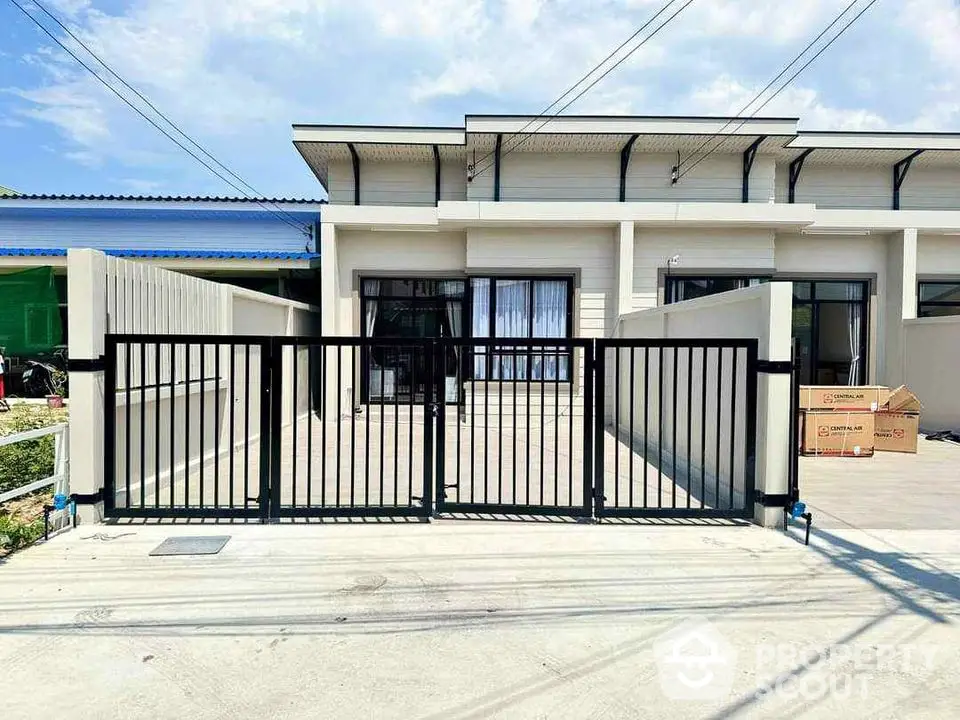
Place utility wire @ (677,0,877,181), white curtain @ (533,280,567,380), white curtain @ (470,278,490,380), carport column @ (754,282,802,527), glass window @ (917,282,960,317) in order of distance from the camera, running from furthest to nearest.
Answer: glass window @ (917,282,960,317) → white curtain @ (533,280,567,380) → white curtain @ (470,278,490,380) → utility wire @ (677,0,877,181) → carport column @ (754,282,802,527)

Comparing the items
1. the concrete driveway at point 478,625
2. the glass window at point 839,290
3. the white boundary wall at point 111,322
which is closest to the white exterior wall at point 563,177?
the glass window at point 839,290

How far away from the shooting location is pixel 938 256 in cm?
1176

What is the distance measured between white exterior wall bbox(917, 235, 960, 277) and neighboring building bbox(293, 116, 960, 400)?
28 mm

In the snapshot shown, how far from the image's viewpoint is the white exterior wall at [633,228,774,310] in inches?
444

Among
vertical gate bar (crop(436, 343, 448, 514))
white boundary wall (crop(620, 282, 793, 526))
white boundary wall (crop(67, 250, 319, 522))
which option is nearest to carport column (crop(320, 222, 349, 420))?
white boundary wall (crop(67, 250, 319, 522))

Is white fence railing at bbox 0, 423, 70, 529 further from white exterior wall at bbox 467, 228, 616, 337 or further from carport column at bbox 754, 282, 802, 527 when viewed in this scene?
white exterior wall at bbox 467, 228, 616, 337

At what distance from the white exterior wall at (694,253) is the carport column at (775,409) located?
6.33m

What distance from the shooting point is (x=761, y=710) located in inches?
102

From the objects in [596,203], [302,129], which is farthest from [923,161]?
[302,129]

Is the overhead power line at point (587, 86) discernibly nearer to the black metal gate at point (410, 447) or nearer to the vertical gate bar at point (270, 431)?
the black metal gate at point (410, 447)

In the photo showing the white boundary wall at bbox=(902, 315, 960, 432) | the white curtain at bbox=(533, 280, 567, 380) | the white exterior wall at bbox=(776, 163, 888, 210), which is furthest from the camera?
the white exterior wall at bbox=(776, 163, 888, 210)

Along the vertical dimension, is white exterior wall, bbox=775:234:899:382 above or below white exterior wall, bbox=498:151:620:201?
below

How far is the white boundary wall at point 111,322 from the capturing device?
16.0 feet

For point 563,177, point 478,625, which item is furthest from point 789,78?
point 478,625
